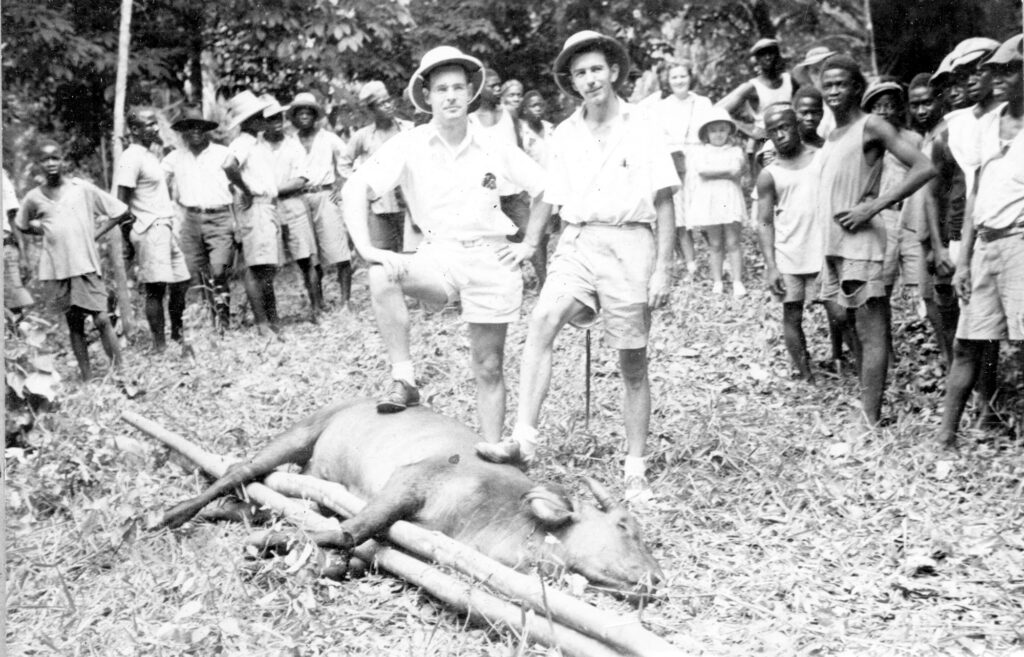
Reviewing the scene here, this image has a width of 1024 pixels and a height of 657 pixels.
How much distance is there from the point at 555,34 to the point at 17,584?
971 cm

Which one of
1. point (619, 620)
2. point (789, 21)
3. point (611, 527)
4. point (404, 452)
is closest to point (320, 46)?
point (789, 21)

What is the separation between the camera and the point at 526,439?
17.8ft

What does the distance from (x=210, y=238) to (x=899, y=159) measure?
6814mm

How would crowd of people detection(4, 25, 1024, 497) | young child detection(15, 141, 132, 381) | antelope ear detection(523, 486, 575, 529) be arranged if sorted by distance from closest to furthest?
1. antelope ear detection(523, 486, 575, 529)
2. crowd of people detection(4, 25, 1024, 497)
3. young child detection(15, 141, 132, 381)

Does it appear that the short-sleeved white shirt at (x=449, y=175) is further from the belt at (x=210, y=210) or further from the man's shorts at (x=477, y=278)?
the belt at (x=210, y=210)

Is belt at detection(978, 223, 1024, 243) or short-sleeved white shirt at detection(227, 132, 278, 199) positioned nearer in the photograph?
belt at detection(978, 223, 1024, 243)

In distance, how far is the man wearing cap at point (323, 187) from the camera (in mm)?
10938

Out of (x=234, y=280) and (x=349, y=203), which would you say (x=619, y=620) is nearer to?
(x=349, y=203)

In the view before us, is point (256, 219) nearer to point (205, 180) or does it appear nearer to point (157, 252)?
point (205, 180)

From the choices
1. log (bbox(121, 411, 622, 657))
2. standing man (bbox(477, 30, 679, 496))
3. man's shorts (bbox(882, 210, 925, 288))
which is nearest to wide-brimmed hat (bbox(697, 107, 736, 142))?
man's shorts (bbox(882, 210, 925, 288))

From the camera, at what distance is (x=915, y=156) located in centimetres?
586

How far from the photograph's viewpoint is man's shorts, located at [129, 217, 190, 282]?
9.74m

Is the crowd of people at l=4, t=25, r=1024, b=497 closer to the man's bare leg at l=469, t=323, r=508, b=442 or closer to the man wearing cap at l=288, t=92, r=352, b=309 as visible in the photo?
the man's bare leg at l=469, t=323, r=508, b=442

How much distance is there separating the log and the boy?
150 inches
